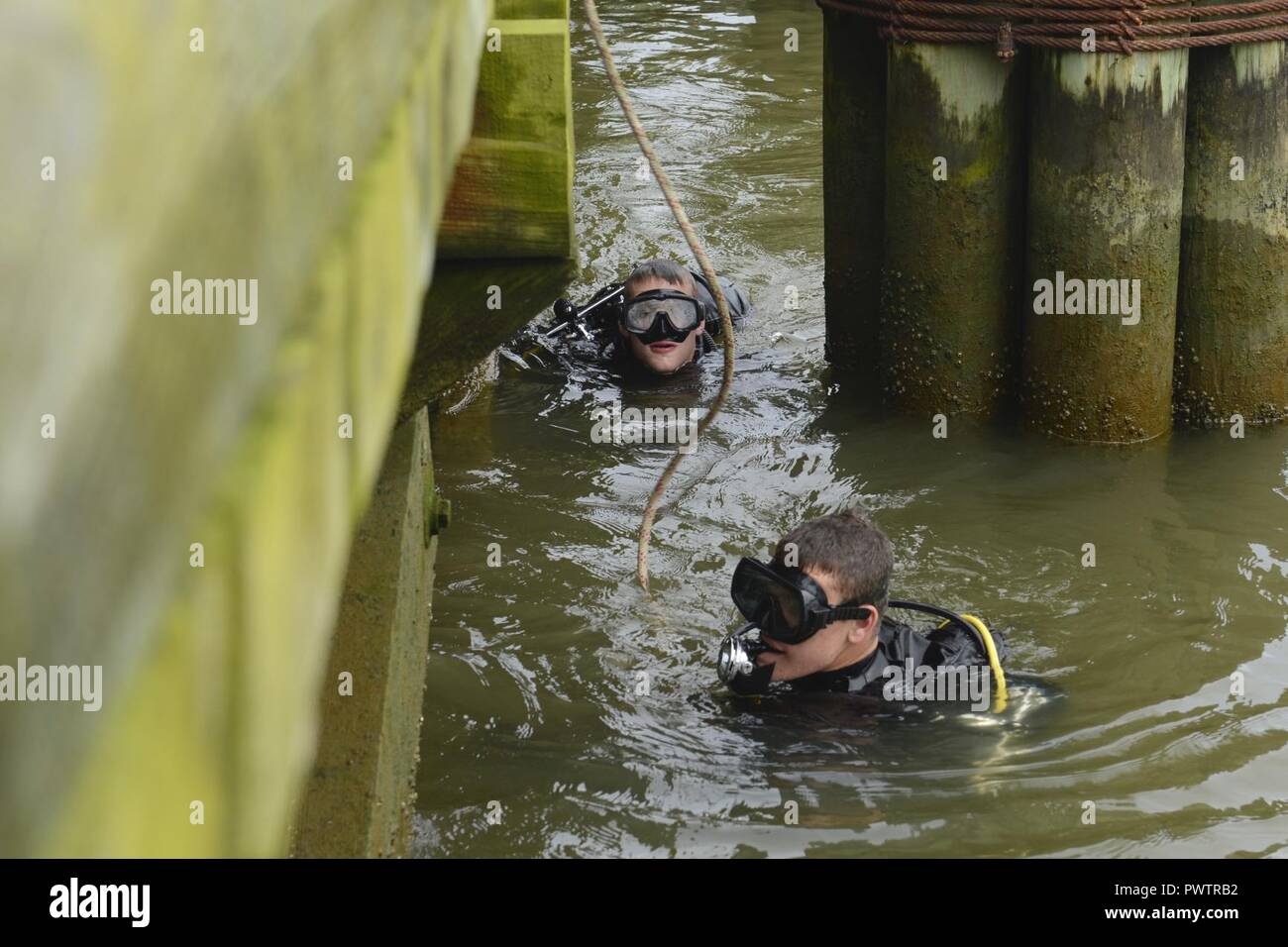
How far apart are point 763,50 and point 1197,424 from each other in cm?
856

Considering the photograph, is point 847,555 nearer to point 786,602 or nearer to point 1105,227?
point 786,602

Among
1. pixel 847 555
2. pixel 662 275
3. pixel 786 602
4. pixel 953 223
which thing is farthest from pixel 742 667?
pixel 662 275

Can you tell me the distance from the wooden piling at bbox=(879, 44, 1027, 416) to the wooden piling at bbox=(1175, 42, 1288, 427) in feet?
2.19

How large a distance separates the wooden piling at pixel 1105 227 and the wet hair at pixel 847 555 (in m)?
2.07

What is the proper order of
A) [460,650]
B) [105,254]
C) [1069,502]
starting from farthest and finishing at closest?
1. [1069,502]
2. [460,650]
3. [105,254]

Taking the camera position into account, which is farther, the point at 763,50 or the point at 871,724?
the point at 763,50

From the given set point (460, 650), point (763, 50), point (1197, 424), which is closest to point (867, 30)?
point (1197, 424)

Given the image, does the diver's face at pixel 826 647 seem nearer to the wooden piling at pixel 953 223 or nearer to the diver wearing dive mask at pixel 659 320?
the wooden piling at pixel 953 223

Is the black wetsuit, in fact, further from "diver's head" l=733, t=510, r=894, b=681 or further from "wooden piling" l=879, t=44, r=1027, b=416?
"wooden piling" l=879, t=44, r=1027, b=416

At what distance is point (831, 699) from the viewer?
4453 mm

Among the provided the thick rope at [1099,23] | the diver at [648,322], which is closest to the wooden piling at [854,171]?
the thick rope at [1099,23]

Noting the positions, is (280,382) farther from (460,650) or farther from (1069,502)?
(1069,502)

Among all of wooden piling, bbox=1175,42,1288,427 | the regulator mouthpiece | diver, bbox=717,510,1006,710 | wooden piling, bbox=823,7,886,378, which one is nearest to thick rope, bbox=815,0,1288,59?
wooden piling, bbox=1175,42,1288,427

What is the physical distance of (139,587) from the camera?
15.4 inches
